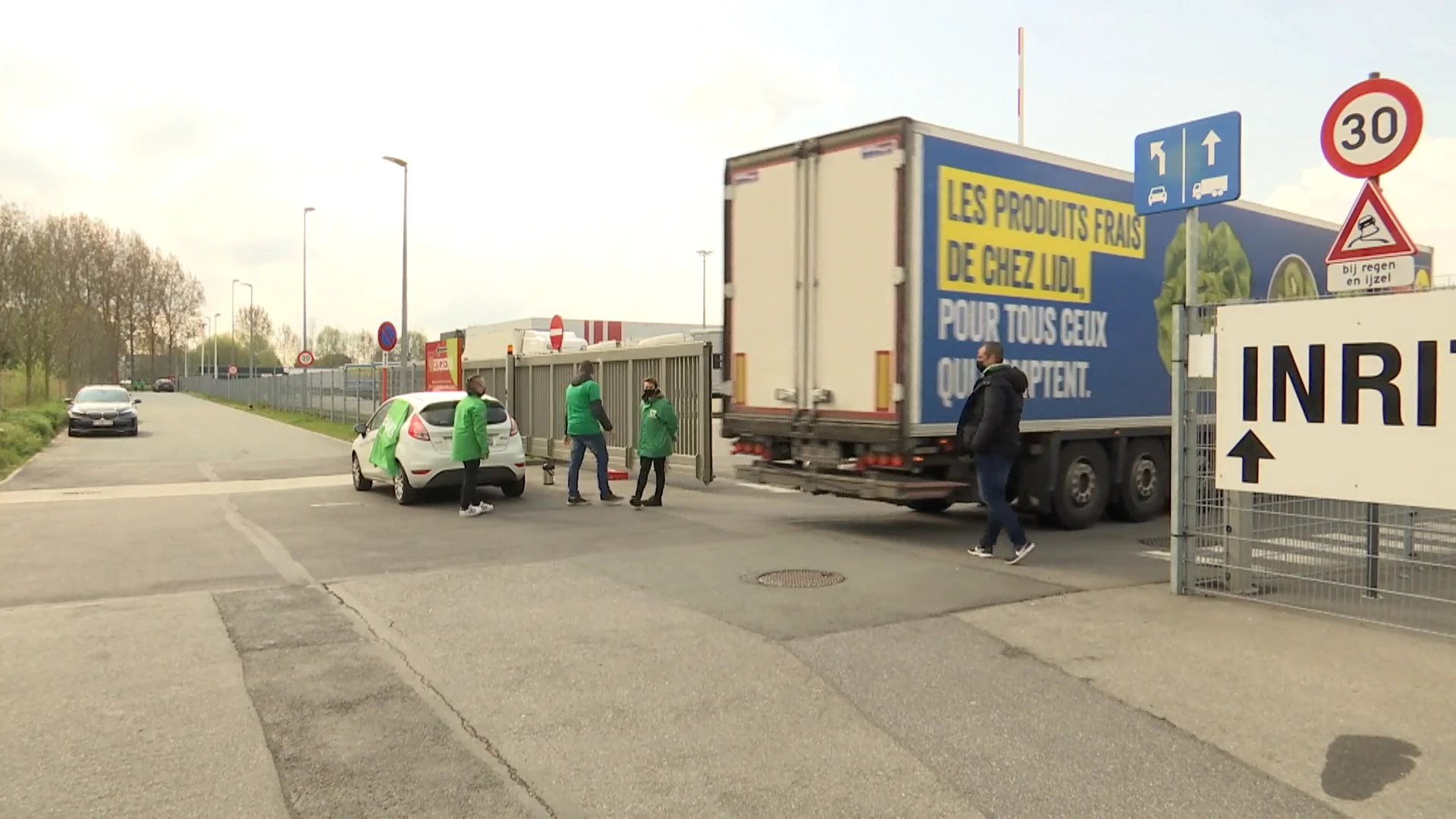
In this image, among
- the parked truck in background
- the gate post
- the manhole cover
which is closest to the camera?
the manhole cover

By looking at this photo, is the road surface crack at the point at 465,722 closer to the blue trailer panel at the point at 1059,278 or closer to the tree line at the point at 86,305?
the blue trailer panel at the point at 1059,278

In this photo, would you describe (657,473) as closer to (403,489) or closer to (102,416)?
(403,489)

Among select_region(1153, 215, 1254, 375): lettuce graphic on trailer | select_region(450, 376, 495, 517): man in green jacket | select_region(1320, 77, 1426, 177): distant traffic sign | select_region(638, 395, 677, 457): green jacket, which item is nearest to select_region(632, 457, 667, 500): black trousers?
select_region(638, 395, 677, 457): green jacket

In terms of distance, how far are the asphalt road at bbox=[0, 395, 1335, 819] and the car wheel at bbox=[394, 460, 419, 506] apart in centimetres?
258

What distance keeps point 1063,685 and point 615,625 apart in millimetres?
2631

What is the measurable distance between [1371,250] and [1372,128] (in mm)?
846

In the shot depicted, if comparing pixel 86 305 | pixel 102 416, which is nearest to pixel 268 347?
pixel 86 305

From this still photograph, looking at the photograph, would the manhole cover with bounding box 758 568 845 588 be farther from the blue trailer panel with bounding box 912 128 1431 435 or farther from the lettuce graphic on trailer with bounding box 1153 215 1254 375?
the lettuce graphic on trailer with bounding box 1153 215 1254 375

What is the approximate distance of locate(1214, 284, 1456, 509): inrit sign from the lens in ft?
19.0

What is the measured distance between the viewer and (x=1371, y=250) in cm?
708

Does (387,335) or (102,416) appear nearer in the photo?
(387,335)

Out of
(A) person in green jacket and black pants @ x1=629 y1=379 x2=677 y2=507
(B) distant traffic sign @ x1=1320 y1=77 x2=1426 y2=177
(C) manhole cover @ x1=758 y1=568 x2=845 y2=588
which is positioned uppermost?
(B) distant traffic sign @ x1=1320 y1=77 x2=1426 y2=177

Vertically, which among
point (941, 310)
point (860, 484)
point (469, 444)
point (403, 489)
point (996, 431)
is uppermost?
point (941, 310)

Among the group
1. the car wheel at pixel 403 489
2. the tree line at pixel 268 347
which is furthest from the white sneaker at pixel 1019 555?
the tree line at pixel 268 347
